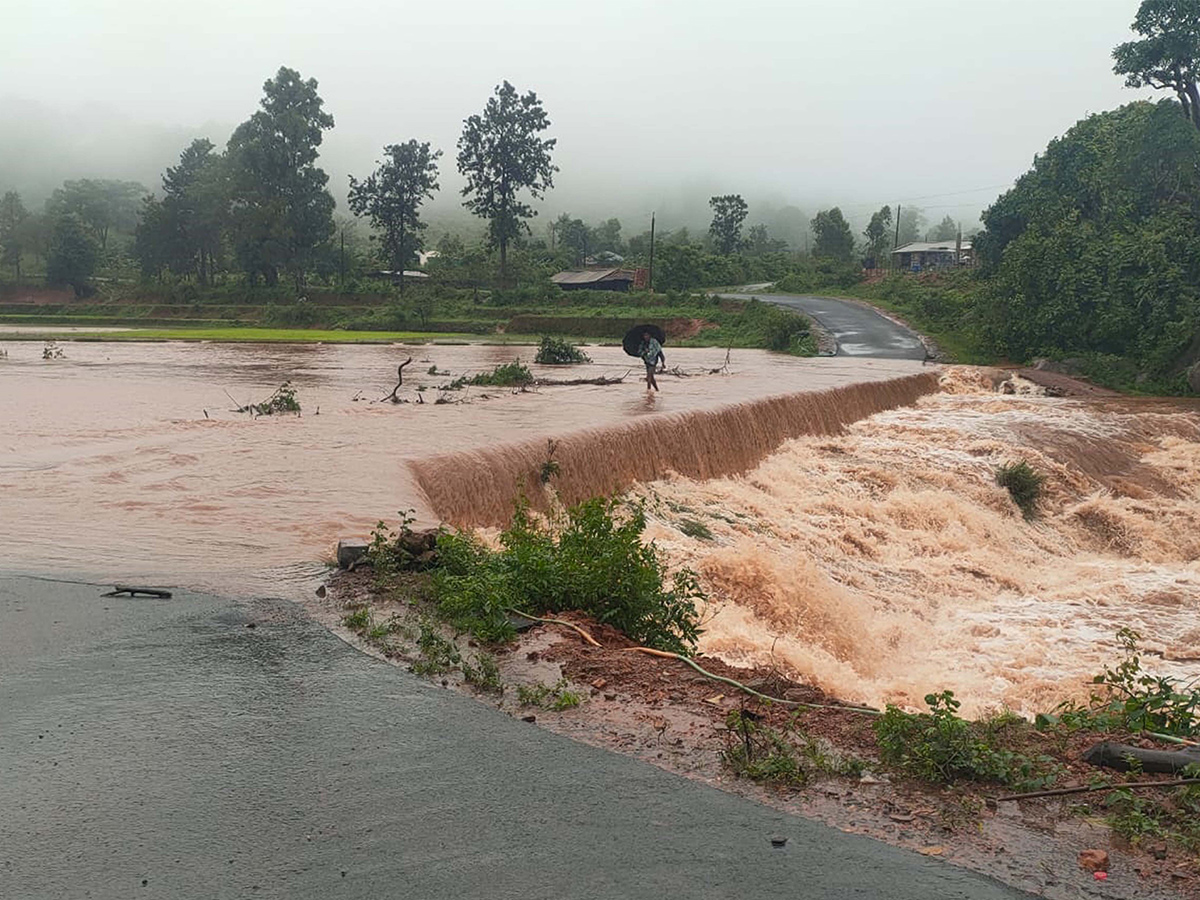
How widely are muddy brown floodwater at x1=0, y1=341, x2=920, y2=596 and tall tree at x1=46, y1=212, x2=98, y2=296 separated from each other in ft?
138

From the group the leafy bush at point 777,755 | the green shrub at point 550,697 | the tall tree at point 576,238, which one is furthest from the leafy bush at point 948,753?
the tall tree at point 576,238

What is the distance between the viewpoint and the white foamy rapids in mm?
9133

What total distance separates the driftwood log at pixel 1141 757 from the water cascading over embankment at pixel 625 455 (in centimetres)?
498

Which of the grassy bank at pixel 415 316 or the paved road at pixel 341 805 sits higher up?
the grassy bank at pixel 415 316

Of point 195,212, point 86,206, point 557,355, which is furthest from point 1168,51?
point 86,206

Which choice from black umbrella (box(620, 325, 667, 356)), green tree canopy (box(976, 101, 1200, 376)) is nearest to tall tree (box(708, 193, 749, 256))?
green tree canopy (box(976, 101, 1200, 376))

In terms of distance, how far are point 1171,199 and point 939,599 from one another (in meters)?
25.7

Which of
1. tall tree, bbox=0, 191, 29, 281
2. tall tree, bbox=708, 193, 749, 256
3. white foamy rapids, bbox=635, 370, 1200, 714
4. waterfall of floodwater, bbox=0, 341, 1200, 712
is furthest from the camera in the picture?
tall tree, bbox=0, 191, 29, 281

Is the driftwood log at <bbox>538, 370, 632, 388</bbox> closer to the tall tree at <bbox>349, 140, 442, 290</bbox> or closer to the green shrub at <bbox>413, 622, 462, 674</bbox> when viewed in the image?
the green shrub at <bbox>413, 622, 462, 674</bbox>

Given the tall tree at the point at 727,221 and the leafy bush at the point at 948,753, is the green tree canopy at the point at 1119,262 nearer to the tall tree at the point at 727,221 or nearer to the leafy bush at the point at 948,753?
the leafy bush at the point at 948,753

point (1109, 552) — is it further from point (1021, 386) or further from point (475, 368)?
point (475, 368)

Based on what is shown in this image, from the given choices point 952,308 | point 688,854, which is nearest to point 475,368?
point 952,308

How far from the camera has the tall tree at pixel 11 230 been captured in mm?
87250

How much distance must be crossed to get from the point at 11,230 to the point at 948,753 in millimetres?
104953
